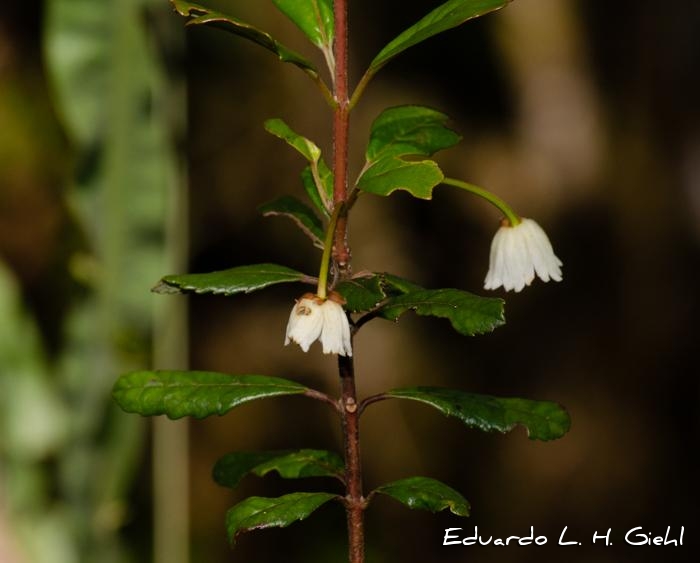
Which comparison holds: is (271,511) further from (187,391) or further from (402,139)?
(402,139)

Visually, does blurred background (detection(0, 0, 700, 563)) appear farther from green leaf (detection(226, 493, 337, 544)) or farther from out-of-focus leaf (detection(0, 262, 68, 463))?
green leaf (detection(226, 493, 337, 544))

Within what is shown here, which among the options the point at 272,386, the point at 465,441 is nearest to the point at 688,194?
the point at 465,441

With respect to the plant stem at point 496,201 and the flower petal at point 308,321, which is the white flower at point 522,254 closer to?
the plant stem at point 496,201

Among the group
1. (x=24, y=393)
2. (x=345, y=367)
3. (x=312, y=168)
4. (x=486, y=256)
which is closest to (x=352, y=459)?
(x=345, y=367)

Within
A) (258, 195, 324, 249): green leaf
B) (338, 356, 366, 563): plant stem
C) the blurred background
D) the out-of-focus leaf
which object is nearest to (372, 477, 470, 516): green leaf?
(338, 356, 366, 563): plant stem

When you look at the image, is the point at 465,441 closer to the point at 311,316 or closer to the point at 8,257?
the point at 8,257

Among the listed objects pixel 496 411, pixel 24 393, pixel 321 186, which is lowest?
pixel 24 393
